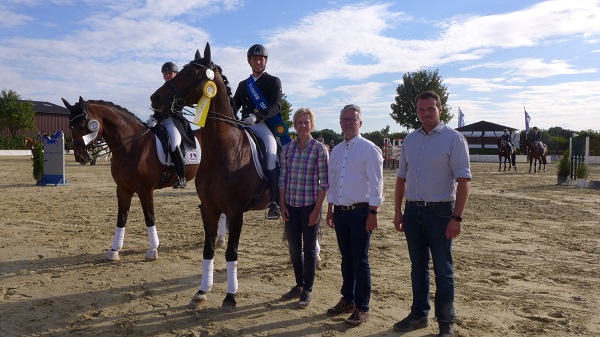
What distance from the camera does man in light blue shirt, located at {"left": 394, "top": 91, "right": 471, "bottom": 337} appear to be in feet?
12.3

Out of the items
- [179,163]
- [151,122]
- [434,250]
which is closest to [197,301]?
[434,250]

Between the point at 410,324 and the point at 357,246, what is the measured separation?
857 millimetres

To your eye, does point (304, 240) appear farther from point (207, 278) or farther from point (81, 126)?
point (81, 126)

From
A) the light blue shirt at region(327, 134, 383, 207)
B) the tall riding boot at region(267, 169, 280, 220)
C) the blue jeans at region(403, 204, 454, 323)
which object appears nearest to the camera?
the blue jeans at region(403, 204, 454, 323)

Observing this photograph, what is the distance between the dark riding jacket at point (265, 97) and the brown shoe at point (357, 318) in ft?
8.02

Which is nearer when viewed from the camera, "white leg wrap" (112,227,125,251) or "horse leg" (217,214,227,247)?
"white leg wrap" (112,227,125,251)

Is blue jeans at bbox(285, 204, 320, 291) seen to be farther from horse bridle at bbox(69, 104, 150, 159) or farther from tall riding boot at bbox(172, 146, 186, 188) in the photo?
horse bridle at bbox(69, 104, 150, 159)

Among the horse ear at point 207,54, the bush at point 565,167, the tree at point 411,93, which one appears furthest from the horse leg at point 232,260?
the tree at point 411,93

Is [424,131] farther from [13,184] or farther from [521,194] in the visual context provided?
[13,184]

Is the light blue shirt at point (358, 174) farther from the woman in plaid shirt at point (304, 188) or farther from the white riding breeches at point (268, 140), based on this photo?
the white riding breeches at point (268, 140)

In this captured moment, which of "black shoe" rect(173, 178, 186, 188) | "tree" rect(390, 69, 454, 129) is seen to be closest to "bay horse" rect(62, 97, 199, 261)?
"black shoe" rect(173, 178, 186, 188)

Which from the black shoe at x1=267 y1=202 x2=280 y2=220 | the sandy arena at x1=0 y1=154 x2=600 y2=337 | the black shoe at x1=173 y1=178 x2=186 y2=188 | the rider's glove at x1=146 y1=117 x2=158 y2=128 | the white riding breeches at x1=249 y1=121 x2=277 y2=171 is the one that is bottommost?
the sandy arena at x1=0 y1=154 x2=600 y2=337

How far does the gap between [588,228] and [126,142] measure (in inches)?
345

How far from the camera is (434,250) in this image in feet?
12.9
